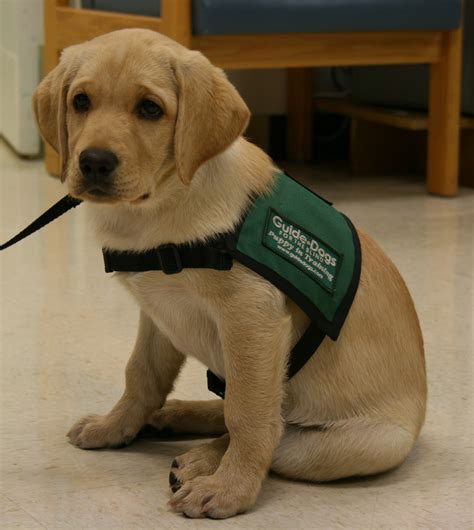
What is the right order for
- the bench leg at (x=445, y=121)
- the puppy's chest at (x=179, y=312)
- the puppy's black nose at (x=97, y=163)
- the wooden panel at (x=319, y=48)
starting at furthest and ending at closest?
the bench leg at (x=445, y=121) < the wooden panel at (x=319, y=48) < the puppy's chest at (x=179, y=312) < the puppy's black nose at (x=97, y=163)

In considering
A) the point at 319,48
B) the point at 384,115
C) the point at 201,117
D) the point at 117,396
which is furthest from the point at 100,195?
the point at 384,115

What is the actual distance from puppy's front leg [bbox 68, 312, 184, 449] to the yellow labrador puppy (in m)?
0.07

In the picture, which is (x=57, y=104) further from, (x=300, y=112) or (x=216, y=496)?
(x=300, y=112)

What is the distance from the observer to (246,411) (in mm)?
1512

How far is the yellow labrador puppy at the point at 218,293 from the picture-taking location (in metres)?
1.46

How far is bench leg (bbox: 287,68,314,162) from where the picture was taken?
14.7 feet

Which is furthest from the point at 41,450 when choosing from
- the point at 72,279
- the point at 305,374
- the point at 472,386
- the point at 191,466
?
the point at 72,279

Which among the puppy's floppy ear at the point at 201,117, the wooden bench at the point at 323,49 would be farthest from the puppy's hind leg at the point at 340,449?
the wooden bench at the point at 323,49

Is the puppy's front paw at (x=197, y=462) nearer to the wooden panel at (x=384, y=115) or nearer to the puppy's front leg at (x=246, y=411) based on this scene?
the puppy's front leg at (x=246, y=411)

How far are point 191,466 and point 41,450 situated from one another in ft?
0.94

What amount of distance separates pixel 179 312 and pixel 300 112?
3.02 metres

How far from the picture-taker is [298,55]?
3.42 meters

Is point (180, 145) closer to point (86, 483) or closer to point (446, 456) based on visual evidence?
point (86, 483)

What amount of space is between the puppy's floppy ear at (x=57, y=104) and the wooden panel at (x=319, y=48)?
1.71 metres
